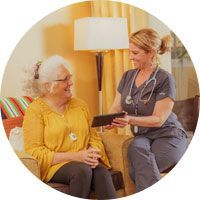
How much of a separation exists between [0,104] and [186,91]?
609 millimetres

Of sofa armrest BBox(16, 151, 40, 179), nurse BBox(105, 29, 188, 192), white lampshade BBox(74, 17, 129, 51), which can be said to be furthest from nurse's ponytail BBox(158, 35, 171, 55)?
sofa armrest BBox(16, 151, 40, 179)

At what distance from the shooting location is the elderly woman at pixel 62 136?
4.88 ft

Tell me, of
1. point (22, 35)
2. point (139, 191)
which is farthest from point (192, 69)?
point (22, 35)

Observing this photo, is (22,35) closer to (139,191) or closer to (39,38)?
(39,38)

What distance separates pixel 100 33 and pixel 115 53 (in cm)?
8

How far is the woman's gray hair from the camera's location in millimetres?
1495

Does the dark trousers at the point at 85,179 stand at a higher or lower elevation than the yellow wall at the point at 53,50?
lower

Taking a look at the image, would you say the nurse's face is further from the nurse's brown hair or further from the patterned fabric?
the patterned fabric

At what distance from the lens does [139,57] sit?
1.53 metres

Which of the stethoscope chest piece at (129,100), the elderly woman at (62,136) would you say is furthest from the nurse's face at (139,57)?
the elderly woman at (62,136)

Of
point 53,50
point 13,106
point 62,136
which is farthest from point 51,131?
point 53,50

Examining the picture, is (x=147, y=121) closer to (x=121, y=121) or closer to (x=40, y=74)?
(x=121, y=121)

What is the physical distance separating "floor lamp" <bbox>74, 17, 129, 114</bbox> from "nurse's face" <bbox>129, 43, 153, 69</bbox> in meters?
0.03

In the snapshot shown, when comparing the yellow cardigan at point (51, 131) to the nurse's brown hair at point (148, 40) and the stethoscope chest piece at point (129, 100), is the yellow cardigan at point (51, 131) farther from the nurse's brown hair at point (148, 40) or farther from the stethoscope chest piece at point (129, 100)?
the nurse's brown hair at point (148, 40)
